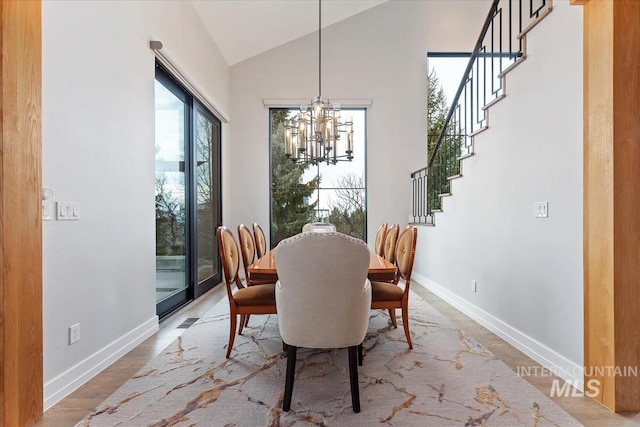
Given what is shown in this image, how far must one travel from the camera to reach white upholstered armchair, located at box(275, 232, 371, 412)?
1625 millimetres

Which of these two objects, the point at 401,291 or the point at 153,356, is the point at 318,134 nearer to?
the point at 401,291

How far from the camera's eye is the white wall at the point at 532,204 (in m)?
2.05

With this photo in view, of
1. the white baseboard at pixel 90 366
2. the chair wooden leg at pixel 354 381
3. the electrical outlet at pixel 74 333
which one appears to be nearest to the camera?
the chair wooden leg at pixel 354 381

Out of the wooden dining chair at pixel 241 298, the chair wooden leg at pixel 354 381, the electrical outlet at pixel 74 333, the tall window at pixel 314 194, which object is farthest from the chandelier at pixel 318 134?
the tall window at pixel 314 194

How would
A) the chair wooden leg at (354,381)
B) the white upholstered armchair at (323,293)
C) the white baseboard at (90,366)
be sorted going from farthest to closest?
the white baseboard at (90,366) → the chair wooden leg at (354,381) → the white upholstered armchair at (323,293)

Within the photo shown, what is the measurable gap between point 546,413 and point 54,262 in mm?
2712

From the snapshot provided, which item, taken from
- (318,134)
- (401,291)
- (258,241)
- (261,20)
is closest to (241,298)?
(401,291)

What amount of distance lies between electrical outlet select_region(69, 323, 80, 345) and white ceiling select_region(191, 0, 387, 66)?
12.1 feet

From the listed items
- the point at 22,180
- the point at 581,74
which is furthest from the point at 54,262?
the point at 581,74

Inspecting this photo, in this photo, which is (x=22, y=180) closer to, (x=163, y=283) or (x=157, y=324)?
(x=157, y=324)

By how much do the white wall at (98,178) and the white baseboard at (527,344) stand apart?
292 cm

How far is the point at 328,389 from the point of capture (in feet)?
6.40

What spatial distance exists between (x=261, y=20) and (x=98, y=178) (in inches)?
140

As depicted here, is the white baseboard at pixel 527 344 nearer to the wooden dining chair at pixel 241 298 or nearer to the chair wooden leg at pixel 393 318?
the chair wooden leg at pixel 393 318
